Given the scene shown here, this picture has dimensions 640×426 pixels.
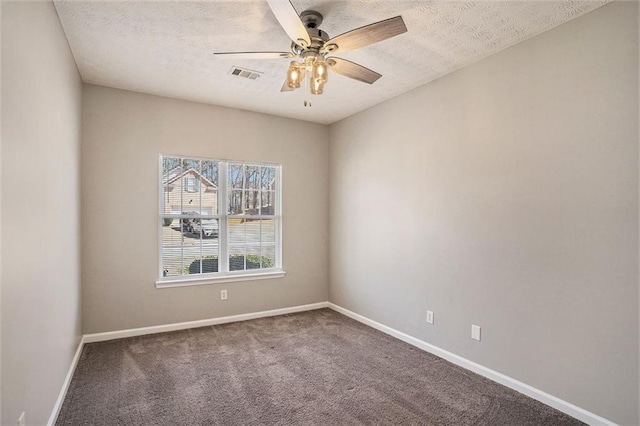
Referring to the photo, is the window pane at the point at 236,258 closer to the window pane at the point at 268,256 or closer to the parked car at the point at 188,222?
the window pane at the point at 268,256

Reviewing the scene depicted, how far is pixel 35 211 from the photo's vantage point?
1865mm

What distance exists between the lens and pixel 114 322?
12.4 feet

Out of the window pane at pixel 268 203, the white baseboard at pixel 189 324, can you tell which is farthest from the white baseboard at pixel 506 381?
the window pane at pixel 268 203

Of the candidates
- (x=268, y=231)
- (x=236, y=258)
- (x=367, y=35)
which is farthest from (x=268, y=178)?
(x=367, y=35)

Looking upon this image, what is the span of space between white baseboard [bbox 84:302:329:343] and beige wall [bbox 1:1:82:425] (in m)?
0.85

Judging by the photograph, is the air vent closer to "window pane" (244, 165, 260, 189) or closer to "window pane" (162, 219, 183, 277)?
"window pane" (244, 165, 260, 189)

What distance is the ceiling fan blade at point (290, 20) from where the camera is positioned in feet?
6.01

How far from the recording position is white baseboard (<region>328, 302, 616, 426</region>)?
7.57 ft

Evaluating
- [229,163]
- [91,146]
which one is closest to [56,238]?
[91,146]

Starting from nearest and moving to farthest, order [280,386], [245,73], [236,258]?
[280,386] → [245,73] → [236,258]

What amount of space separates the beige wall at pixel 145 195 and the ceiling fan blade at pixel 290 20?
7.85 feet

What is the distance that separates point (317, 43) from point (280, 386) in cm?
256

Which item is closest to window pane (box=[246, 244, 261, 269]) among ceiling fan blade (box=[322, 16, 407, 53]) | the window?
the window

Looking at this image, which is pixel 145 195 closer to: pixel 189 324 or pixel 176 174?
pixel 176 174
